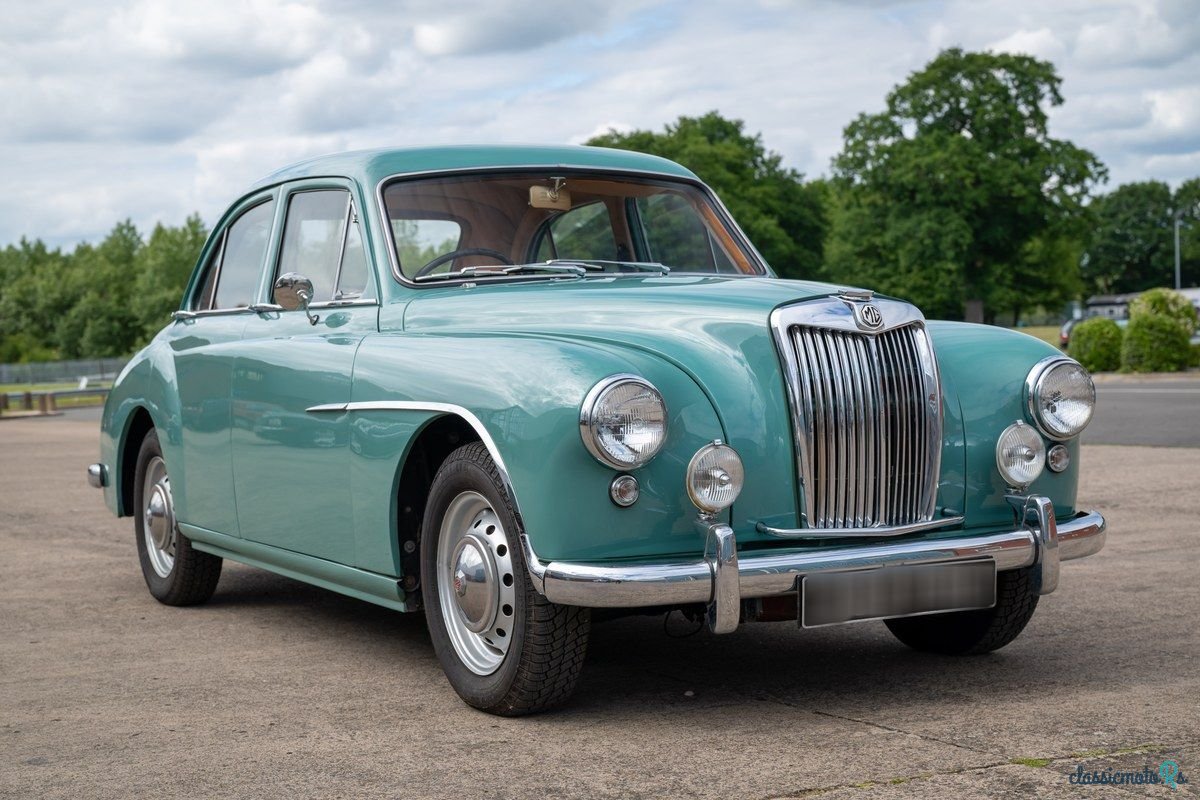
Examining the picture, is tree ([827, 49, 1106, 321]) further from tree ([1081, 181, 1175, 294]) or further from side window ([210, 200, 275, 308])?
tree ([1081, 181, 1175, 294])

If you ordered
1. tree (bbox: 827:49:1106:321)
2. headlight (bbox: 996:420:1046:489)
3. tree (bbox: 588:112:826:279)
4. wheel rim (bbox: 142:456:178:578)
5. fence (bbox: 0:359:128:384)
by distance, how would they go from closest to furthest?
headlight (bbox: 996:420:1046:489), wheel rim (bbox: 142:456:178:578), tree (bbox: 827:49:1106:321), tree (bbox: 588:112:826:279), fence (bbox: 0:359:128:384)

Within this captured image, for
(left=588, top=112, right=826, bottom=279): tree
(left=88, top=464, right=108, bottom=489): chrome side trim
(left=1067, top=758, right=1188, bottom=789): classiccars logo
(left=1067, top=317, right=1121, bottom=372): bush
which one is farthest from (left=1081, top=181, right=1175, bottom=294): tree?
(left=1067, top=758, right=1188, bottom=789): classiccars logo

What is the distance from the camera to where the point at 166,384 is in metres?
6.80

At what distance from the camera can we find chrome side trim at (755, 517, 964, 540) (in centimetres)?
431

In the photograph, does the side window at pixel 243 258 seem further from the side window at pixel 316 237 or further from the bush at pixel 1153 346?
the bush at pixel 1153 346

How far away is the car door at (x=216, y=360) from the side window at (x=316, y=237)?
21cm

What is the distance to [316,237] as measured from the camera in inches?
239

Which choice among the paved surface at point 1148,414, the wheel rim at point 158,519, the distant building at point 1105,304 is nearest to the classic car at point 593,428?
the wheel rim at point 158,519

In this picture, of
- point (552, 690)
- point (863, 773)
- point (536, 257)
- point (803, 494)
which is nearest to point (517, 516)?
point (552, 690)

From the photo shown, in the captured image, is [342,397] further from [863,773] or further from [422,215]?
[863,773]

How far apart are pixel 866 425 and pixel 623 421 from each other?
2.64ft

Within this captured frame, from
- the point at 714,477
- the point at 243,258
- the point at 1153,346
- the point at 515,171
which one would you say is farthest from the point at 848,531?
the point at 1153,346

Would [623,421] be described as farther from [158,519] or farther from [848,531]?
[158,519]

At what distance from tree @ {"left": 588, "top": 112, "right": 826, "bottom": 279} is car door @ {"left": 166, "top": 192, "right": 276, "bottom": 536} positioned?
53248 millimetres
